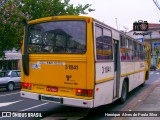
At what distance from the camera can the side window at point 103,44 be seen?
8914 mm

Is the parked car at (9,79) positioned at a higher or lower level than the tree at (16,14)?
lower

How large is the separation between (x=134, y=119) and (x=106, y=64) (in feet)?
6.20

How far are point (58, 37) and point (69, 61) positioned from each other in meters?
0.92

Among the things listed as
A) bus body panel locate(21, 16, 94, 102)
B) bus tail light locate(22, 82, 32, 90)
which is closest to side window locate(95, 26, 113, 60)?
bus body panel locate(21, 16, 94, 102)

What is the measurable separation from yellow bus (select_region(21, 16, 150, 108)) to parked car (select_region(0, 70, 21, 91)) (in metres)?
10.6

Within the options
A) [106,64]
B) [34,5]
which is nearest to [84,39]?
[106,64]

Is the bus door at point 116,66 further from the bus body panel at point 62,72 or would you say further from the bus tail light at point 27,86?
the bus tail light at point 27,86

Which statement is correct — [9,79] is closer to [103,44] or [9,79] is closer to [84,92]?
[103,44]

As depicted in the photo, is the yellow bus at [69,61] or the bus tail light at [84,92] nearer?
the bus tail light at [84,92]

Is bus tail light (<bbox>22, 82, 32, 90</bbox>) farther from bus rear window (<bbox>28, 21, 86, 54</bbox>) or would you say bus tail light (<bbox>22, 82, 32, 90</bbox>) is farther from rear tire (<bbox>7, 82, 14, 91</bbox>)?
rear tire (<bbox>7, 82, 14, 91</bbox>)

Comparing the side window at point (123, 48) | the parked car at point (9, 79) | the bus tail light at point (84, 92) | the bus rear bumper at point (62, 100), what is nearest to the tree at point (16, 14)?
the parked car at point (9, 79)

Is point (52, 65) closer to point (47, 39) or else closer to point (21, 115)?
point (47, 39)

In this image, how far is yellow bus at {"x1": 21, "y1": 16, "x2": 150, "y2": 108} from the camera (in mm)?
8492

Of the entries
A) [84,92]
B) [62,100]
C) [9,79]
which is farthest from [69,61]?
[9,79]
